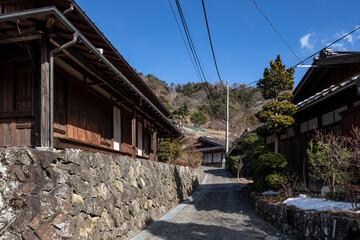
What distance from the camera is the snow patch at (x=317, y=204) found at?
19.0ft

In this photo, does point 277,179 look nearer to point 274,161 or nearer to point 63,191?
point 274,161

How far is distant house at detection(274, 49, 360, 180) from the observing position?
770 centimetres

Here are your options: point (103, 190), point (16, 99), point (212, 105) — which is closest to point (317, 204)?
point (103, 190)

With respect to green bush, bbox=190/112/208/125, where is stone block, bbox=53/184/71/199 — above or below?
below

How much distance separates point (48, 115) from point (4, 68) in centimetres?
279

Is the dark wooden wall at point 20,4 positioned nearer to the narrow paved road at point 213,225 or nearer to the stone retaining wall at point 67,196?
the stone retaining wall at point 67,196

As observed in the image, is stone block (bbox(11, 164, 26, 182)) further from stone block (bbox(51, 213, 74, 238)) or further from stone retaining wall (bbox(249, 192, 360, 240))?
stone retaining wall (bbox(249, 192, 360, 240))

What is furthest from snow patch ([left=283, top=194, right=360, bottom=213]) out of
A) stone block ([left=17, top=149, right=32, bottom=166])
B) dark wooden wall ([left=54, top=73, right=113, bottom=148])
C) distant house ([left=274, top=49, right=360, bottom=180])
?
dark wooden wall ([left=54, top=73, right=113, bottom=148])

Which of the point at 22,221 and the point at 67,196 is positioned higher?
the point at 67,196

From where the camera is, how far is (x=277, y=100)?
10844 mm

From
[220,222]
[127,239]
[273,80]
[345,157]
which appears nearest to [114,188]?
[127,239]

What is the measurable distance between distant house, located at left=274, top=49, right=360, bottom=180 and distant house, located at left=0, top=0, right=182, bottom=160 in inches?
242

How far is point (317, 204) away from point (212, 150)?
1303 inches

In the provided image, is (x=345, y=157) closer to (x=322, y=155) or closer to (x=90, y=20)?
(x=322, y=155)
